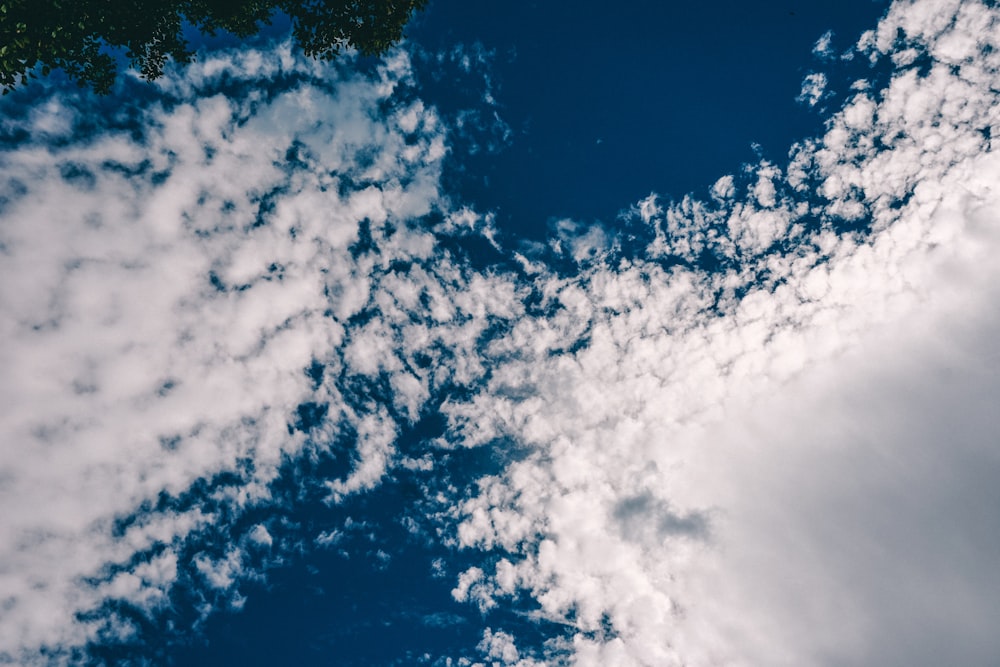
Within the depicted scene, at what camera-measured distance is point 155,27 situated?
1469 cm

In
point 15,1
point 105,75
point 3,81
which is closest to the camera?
point 15,1

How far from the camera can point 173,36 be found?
15164 mm

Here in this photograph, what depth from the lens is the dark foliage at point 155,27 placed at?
1247cm

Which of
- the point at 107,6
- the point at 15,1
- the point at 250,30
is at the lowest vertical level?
the point at 15,1

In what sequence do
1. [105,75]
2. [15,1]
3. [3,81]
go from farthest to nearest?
1. [105,75]
2. [3,81]
3. [15,1]

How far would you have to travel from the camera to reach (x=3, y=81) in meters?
12.5

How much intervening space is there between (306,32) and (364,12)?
2.09m

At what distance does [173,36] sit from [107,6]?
1997mm

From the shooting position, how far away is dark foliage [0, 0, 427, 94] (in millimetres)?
12469

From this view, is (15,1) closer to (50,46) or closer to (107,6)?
(50,46)

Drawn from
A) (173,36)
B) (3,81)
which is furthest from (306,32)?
(3,81)

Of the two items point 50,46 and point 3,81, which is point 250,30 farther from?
point 3,81

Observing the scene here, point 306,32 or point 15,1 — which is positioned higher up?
point 306,32

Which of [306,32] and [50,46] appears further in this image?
[306,32]
